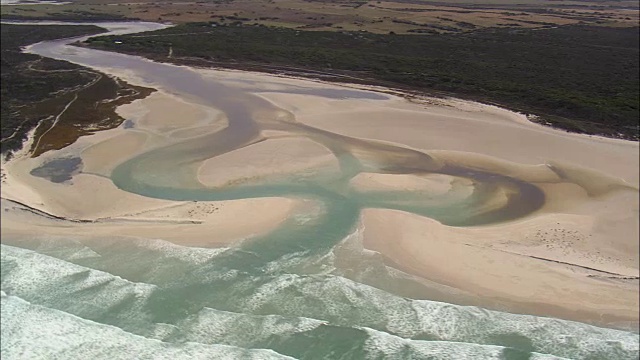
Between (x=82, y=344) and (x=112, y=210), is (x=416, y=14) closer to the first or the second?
(x=112, y=210)

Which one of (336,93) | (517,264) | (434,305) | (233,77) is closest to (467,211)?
(517,264)

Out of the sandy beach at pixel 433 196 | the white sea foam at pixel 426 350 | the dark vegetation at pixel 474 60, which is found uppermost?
the dark vegetation at pixel 474 60

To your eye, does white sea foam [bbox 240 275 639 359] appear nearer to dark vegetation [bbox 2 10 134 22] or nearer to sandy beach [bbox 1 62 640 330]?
sandy beach [bbox 1 62 640 330]

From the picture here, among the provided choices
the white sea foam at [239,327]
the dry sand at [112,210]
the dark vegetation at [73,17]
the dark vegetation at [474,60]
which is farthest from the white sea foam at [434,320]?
the dark vegetation at [73,17]

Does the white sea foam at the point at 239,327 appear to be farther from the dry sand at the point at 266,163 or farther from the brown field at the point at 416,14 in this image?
the brown field at the point at 416,14

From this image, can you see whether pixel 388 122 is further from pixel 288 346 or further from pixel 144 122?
pixel 288 346

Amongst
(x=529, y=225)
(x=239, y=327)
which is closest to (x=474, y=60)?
(x=529, y=225)
